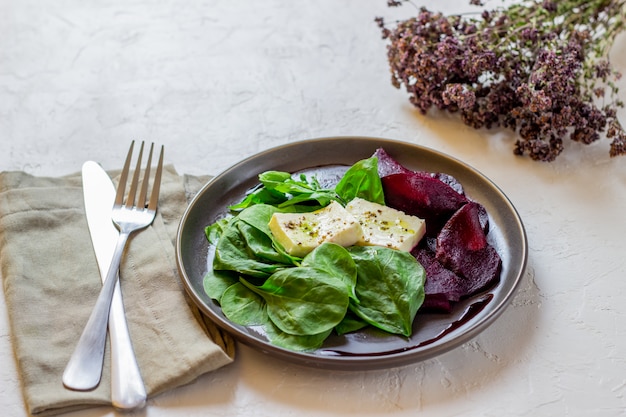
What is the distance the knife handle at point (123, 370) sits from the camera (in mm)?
1140

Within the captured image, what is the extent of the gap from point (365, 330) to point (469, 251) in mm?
272

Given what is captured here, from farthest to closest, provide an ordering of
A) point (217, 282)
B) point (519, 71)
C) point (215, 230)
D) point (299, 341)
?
point (519, 71)
point (215, 230)
point (217, 282)
point (299, 341)

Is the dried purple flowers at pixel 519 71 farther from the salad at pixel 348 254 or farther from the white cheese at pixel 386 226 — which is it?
the white cheese at pixel 386 226

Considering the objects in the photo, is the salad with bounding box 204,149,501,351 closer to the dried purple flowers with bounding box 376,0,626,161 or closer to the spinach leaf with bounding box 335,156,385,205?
the spinach leaf with bounding box 335,156,385,205

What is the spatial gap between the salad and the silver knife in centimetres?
17

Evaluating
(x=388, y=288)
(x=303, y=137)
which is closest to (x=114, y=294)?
(x=388, y=288)

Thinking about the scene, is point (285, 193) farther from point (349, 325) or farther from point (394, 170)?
point (349, 325)

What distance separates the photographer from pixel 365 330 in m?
1.21

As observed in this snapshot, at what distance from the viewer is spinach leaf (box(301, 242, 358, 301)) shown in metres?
1.24

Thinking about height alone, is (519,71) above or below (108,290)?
above

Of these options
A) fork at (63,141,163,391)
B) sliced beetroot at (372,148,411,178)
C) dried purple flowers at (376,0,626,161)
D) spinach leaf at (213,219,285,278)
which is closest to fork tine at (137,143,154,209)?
fork at (63,141,163,391)

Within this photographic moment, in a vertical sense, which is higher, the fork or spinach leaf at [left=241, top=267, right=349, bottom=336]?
spinach leaf at [left=241, top=267, right=349, bottom=336]

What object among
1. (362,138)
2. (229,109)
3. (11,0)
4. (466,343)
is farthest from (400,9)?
(466,343)

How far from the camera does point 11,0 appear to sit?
8.25ft
